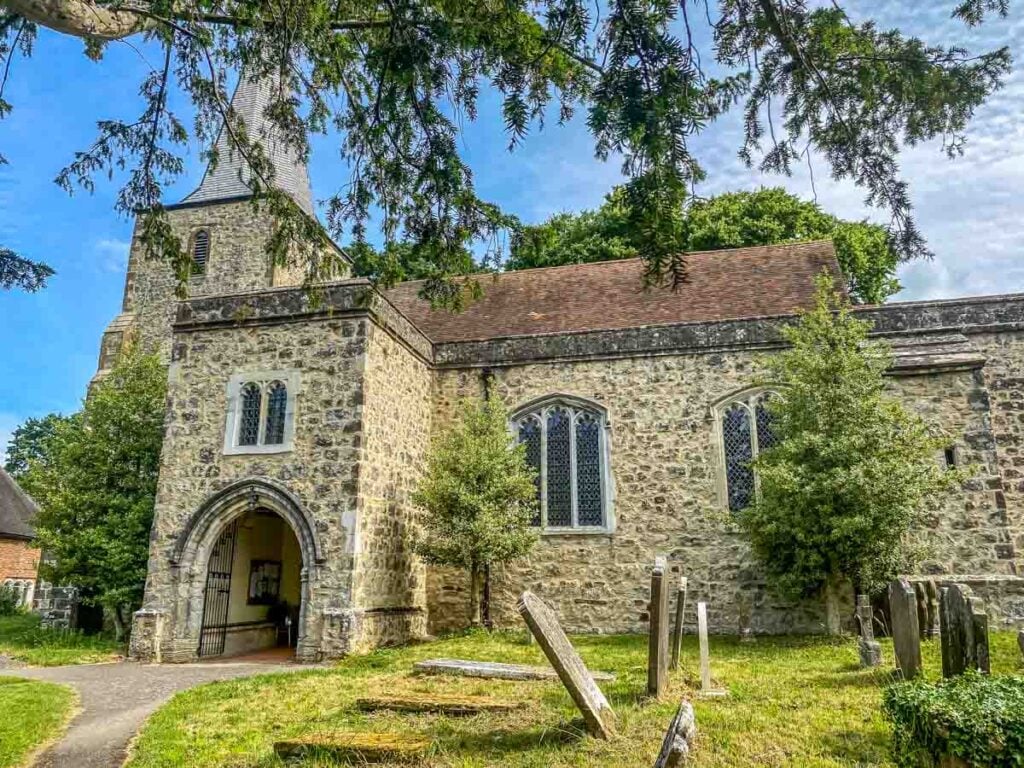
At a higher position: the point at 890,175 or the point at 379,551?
the point at 890,175

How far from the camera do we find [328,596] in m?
11.9

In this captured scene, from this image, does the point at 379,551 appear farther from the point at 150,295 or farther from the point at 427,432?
the point at 150,295

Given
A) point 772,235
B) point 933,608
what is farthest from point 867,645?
point 772,235

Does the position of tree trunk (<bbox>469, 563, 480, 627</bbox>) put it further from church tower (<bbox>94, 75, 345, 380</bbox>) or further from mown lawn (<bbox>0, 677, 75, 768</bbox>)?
church tower (<bbox>94, 75, 345, 380</bbox>)

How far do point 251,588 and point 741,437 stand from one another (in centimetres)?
1024

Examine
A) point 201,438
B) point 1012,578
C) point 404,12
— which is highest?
point 404,12

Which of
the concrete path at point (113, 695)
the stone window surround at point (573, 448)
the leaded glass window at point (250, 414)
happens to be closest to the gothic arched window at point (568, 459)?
the stone window surround at point (573, 448)

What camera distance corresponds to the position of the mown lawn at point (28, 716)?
22.1 feet

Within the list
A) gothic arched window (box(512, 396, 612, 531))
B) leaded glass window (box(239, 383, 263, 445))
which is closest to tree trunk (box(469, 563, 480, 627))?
gothic arched window (box(512, 396, 612, 531))

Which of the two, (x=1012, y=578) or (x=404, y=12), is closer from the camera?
(x=404, y=12)

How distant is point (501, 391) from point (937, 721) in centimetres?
1122

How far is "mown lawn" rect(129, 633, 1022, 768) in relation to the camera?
5.56m

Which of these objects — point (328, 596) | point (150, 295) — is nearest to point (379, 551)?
point (328, 596)

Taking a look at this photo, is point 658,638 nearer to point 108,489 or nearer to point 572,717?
point 572,717
